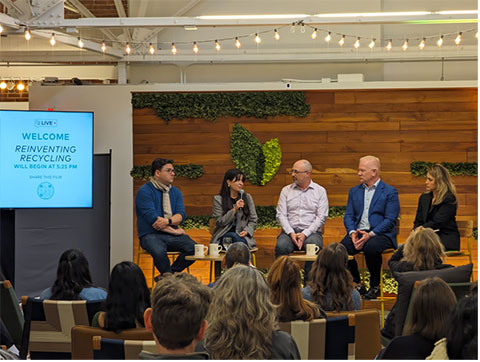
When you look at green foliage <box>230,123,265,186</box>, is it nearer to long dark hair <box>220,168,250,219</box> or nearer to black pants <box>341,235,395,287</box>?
long dark hair <box>220,168,250,219</box>

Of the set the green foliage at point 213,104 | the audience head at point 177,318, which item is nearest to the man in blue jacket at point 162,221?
the green foliage at point 213,104

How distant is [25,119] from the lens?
6859mm

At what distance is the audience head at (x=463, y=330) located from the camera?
2.23 meters

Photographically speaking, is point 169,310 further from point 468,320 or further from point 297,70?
point 297,70

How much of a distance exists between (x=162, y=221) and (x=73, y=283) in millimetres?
2828

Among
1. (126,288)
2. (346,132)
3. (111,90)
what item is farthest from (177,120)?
(126,288)

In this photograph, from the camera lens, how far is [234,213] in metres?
7.12

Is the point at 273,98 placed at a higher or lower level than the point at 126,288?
higher

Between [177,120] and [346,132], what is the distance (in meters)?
2.08

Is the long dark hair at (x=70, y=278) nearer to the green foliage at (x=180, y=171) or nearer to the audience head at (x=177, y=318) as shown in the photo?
the audience head at (x=177, y=318)

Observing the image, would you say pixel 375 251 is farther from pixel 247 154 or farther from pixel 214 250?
pixel 247 154

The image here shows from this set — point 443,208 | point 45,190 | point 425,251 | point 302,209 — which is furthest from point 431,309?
point 45,190

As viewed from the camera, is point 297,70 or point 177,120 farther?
point 297,70

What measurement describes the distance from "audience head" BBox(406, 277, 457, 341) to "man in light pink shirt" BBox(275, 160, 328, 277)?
4.12 metres
